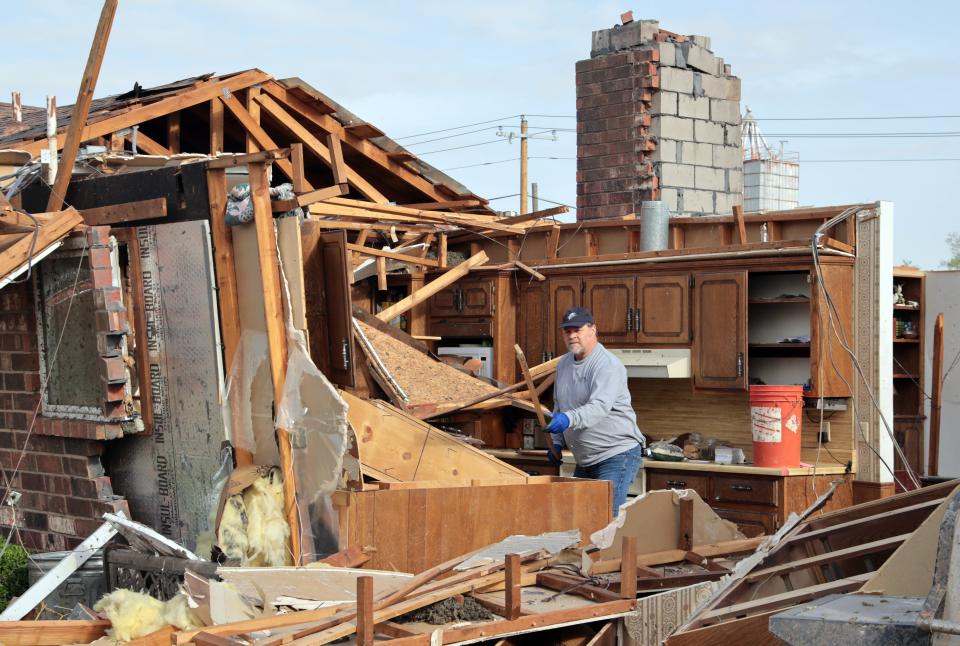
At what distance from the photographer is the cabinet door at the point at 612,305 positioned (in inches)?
387

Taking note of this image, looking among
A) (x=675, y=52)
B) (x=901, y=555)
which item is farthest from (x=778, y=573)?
(x=675, y=52)

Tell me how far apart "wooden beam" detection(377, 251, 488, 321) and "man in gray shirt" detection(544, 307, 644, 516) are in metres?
3.03

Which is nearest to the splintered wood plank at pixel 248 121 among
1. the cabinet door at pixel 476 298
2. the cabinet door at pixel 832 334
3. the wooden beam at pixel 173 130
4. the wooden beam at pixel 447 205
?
the wooden beam at pixel 173 130

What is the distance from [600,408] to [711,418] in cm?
275

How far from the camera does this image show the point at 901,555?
11.8 ft

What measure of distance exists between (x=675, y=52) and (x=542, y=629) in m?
7.55

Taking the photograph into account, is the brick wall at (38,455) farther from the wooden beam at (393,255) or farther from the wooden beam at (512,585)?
the wooden beam at (512,585)

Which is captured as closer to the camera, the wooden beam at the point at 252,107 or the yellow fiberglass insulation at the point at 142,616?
the yellow fiberglass insulation at the point at 142,616

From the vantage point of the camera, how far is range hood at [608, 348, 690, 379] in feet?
31.0

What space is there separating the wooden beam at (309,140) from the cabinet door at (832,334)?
4.30 m

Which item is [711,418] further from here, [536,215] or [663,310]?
[536,215]

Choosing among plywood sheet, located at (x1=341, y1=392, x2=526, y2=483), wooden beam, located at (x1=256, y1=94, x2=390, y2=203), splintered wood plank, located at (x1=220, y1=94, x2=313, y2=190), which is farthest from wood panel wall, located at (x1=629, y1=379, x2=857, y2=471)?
splintered wood plank, located at (x1=220, y1=94, x2=313, y2=190)

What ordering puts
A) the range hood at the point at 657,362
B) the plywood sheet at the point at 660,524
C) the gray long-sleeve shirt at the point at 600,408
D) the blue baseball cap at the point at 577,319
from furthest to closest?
the range hood at the point at 657,362, the blue baseball cap at the point at 577,319, the gray long-sleeve shirt at the point at 600,408, the plywood sheet at the point at 660,524

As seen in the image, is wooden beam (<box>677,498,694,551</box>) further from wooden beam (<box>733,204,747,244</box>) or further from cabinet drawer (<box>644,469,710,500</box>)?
wooden beam (<box>733,204,747,244</box>)
